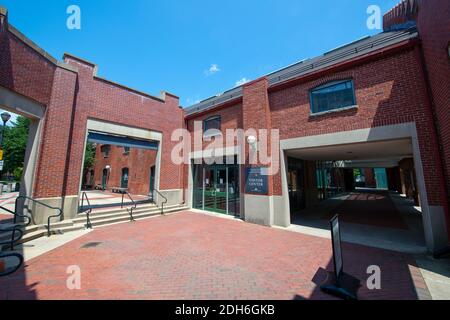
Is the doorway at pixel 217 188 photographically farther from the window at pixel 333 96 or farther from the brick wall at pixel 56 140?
the brick wall at pixel 56 140

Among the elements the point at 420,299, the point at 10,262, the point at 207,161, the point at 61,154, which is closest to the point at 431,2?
the point at 420,299

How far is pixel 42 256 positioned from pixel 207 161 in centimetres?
760

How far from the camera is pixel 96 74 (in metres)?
8.95

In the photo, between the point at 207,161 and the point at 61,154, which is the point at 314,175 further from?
the point at 61,154

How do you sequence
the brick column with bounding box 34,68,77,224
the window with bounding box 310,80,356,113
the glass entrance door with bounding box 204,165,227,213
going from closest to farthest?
the window with bounding box 310,80,356,113 < the brick column with bounding box 34,68,77,224 < the glass entrance door with bounding box 204,165,227,213

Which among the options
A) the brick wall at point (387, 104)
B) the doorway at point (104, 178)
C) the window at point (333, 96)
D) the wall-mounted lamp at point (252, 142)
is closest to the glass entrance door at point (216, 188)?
the wall-mounted lamp at point (252, 142)

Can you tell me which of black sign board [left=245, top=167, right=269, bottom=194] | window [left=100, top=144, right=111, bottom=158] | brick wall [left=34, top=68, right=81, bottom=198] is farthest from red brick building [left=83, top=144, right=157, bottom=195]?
black sign board [left=245, top=167, right=269, bottom=194]

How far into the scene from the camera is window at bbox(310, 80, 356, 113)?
659 cm

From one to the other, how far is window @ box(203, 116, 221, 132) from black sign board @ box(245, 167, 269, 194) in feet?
11.7

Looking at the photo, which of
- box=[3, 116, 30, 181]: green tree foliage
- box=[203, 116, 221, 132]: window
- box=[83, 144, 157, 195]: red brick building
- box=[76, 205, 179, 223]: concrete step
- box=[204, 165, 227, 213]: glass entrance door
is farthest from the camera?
box=[3, 116, 30, 181]: green tree foliage

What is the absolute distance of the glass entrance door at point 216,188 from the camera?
10.4 metres

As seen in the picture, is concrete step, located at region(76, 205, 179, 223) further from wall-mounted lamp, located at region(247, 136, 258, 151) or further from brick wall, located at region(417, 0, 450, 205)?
brick wall, located at region(417, 0, 450, 205)

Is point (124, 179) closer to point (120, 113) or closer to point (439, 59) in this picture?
point (120, 113)

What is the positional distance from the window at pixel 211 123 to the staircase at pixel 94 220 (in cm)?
510
